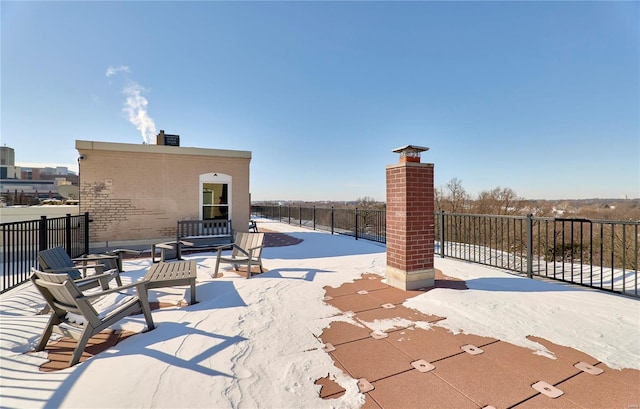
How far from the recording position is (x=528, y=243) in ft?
16.0

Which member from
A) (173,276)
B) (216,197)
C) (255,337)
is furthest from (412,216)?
(216,197)

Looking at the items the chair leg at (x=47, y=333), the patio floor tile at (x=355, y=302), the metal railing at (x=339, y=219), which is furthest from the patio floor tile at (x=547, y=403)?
the metal railing at (x=339, y=219)

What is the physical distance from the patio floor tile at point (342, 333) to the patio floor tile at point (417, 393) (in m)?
0.66

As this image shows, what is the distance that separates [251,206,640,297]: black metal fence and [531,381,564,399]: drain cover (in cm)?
263

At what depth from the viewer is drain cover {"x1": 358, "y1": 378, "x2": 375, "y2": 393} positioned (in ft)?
6.20

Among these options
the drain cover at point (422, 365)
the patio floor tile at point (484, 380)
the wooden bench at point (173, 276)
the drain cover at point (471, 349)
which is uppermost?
the wooden bench at point (173, 276)

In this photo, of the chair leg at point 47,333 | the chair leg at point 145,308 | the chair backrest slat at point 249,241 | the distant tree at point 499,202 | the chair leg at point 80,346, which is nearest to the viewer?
the chair leg at point 80,346

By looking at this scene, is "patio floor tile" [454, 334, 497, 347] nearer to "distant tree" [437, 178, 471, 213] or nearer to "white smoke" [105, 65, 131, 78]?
"white smoke" [105, 65, 131, 78]

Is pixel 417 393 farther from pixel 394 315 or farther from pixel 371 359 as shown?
pixel 394 315

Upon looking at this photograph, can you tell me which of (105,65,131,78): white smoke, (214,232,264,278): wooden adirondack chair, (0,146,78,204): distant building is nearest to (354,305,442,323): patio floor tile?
(214,232,264,278): wooden adirondack chair

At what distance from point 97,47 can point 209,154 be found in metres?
4.62

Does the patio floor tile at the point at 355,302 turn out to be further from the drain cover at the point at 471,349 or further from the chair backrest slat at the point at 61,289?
the chair backrest slat at the point at 61,289

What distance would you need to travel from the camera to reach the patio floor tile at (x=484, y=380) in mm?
1801

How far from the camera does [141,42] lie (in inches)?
330
